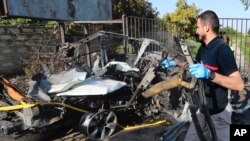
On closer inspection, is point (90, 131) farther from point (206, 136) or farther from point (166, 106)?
point (206, 136)

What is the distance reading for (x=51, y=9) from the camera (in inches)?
106

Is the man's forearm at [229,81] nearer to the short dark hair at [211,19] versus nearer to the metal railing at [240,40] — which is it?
the short dark hair at [211,19]

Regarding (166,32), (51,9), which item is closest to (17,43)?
(166,32)

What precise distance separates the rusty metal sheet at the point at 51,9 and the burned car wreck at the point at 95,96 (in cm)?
115

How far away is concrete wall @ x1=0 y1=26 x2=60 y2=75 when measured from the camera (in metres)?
10.3

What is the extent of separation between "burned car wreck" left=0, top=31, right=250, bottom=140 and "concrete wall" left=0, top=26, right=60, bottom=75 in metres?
3.53

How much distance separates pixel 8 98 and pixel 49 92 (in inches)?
24.5

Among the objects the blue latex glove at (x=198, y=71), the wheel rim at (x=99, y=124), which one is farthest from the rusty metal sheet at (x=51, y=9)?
the wheel rim at (x=99, y=124)

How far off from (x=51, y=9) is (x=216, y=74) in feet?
5.39

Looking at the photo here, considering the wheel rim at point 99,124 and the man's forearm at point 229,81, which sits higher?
the man's forearm at point 229,81

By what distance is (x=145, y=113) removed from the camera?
7.21 metres

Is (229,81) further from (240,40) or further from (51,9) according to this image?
(240,40)

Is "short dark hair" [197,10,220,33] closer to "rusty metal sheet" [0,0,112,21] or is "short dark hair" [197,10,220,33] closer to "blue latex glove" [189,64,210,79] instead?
"blue latex glove" [189,64,210,79]

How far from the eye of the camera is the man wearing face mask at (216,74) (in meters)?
3.60
